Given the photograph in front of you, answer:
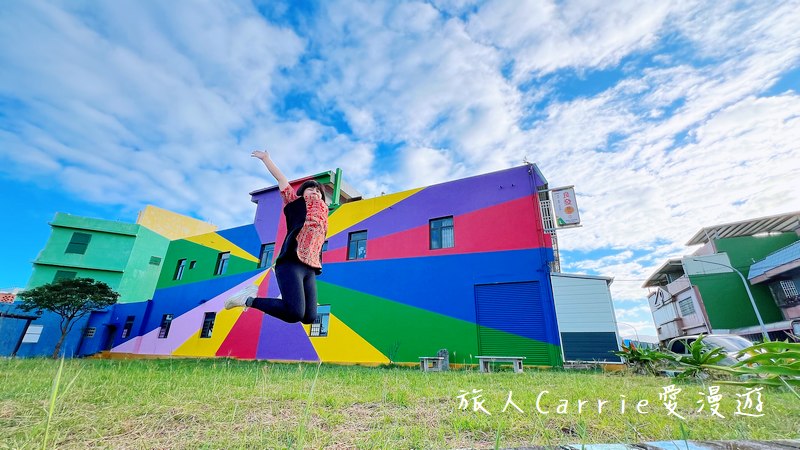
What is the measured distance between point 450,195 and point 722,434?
11831 mm

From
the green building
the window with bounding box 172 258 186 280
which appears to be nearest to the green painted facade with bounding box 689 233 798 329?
the window with bounding box 172 258 186 280

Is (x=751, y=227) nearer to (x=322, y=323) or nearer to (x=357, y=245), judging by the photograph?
(x=357, y=245)

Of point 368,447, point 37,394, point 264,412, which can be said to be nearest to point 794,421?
point 368,447

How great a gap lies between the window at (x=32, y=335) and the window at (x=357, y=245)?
2324 centimetres

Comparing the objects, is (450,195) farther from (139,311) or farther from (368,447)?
(139,311)

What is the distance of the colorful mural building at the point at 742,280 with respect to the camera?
18688 millimetres

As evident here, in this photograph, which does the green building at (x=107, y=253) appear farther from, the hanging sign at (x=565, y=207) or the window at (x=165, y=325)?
the hanging sign at (x=565, y=207)

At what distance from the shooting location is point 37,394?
337 cm

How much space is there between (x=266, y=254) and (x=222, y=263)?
11.6 ft

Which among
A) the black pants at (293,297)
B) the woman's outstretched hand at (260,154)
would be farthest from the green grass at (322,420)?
the woman's outstretched hand at (260,154)

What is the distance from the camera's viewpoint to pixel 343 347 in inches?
526

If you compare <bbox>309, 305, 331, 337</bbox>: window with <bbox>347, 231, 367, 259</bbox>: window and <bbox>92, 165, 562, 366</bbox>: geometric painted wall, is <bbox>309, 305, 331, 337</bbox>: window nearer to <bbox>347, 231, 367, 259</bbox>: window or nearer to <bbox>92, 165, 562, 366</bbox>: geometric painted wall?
<bbox>92, 165, 562, 366</bbox>: geometric painted wall

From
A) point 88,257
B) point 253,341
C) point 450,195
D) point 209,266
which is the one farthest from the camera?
point 88,257

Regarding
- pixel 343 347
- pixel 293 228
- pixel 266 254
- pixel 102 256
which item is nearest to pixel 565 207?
pixel 343 347
